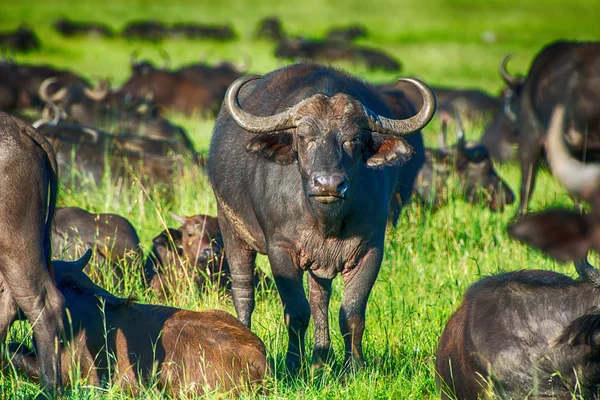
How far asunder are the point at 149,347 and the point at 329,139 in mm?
1796

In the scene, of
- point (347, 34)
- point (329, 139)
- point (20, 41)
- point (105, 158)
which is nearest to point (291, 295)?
point (329, 139)

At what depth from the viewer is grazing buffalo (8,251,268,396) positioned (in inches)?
231

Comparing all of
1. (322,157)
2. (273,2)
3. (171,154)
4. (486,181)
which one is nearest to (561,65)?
(486,181)

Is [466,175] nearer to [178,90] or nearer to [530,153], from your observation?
[530,153]

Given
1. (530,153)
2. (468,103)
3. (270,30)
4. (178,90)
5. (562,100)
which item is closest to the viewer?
(562,100)

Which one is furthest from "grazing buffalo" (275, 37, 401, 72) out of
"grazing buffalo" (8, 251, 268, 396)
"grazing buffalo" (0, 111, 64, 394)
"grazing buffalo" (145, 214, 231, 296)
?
"grazing buffalo" (0, 111, 64, 394)

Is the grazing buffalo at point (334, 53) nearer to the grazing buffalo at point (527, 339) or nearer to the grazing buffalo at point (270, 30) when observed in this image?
the grazing buffalo at point (270, 30)

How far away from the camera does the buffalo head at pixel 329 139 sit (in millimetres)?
5996

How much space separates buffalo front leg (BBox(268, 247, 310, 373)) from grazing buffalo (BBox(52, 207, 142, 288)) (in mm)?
2151

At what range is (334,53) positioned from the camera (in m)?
37.2

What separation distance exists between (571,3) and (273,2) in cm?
2184

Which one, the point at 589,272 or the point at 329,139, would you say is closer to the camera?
the point at 589,272

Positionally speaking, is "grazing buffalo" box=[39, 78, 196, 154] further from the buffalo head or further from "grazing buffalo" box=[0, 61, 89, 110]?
the buffalo head

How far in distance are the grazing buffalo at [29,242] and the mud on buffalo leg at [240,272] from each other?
2.23 metres
